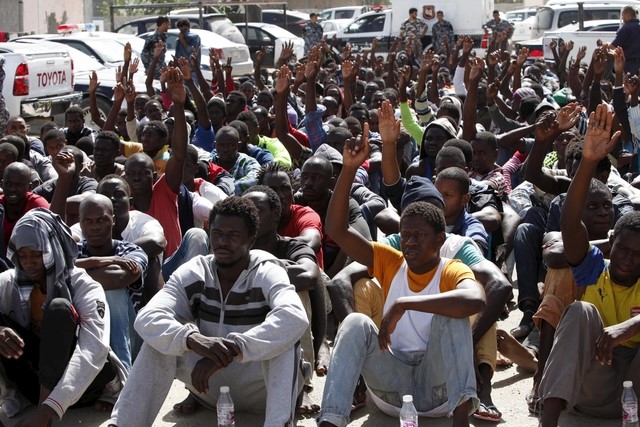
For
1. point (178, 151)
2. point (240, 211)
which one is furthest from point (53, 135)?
point (240, 211)

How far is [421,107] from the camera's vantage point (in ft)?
36.9

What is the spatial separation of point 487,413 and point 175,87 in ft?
10.7

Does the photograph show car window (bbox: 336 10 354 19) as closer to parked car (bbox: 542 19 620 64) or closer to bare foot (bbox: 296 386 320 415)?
parked car (bbox: 542 19 620 64)

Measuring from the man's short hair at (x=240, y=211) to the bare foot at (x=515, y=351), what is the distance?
160cm

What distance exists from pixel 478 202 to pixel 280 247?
5.83 ft

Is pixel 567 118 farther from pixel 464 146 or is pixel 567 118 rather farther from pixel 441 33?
pixel 441 33

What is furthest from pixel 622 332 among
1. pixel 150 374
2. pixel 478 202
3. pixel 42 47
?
pixel 42 47

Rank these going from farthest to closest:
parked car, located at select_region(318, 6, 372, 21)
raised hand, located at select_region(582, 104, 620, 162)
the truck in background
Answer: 1. parked car, located at select_region(318, 6, 372, 21)
2. the truck in background
3. raised hand, located at select_region(582, 104, 620, 162)

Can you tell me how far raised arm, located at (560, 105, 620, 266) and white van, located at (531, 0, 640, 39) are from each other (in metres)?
20.5

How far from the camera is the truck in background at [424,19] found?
26000 millimetres

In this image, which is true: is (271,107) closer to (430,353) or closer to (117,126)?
(117,126)

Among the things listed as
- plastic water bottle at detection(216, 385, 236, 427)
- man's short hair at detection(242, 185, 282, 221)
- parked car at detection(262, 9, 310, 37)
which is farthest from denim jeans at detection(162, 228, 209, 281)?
parked car at detection(262, 9, 310, 37)

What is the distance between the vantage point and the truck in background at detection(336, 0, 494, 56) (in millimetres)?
26000

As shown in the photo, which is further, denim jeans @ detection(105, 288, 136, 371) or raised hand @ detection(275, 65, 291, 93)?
raised hand @ detection(275, 65, 291, 93)
